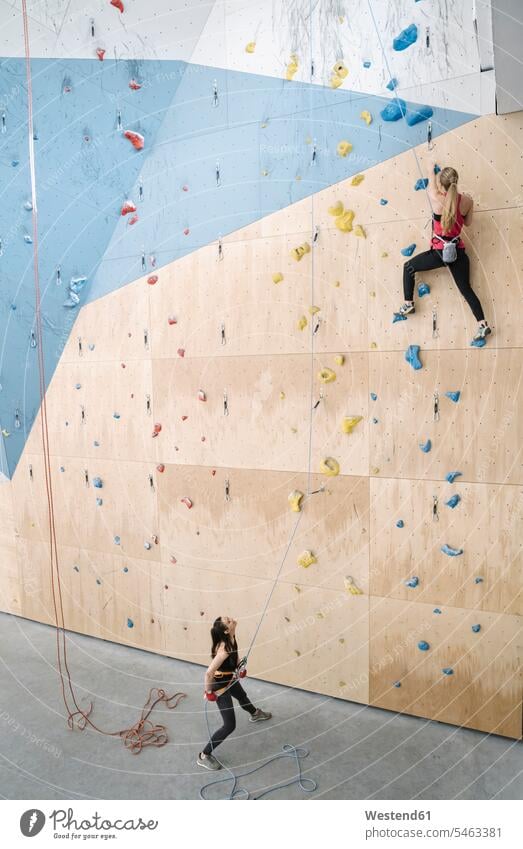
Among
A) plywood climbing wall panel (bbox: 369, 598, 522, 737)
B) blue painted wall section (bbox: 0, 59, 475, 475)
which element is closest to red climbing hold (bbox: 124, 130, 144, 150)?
blue painted wall section (bbox: 0, 59, 475, 475)

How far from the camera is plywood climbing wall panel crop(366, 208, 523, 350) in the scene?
3447 millimetres

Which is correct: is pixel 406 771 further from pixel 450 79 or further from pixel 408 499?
pixel 450 79

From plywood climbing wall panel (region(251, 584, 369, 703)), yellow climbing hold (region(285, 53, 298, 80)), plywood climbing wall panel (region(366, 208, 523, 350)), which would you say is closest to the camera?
plywood climbing wall panel (region(366, 208, 523, 350))

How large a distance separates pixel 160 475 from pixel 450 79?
324 centimetres

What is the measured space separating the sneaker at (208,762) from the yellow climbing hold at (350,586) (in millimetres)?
1306

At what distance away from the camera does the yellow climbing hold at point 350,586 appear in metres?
4.06

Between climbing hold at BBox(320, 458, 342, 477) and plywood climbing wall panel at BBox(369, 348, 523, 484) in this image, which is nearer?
plywood climbing wall panel at BBox(369, 348, 523, 484)

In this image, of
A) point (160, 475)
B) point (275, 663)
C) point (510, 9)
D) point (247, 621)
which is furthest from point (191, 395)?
point (510, 9)

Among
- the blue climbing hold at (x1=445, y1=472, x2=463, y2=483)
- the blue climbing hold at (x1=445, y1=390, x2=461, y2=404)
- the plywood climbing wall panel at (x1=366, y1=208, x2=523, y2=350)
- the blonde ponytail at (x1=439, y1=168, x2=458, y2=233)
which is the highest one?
the blonde ponytail at (x1=439, y1=168, x2=458, y2=233)

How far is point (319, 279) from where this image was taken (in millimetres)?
3975

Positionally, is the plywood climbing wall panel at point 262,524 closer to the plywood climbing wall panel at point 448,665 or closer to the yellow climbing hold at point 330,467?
the yellow climbing hold at point 330,467

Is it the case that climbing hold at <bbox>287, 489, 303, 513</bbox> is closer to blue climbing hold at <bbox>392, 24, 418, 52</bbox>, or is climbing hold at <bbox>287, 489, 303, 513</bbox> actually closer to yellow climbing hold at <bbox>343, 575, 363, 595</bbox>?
yellow climbing hold at <bbox>343, 575, 363, 595</bbox>
